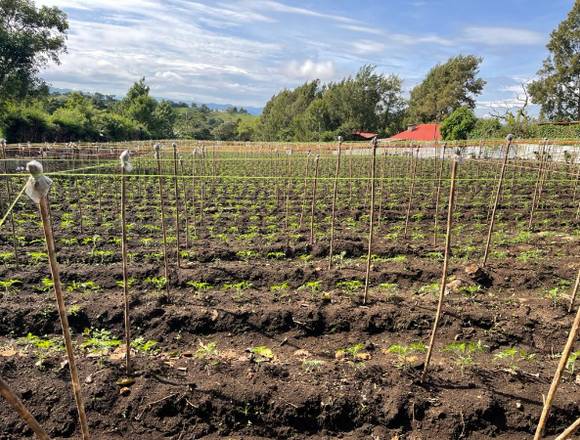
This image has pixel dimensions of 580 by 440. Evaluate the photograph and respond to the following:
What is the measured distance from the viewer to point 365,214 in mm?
Result: 10227

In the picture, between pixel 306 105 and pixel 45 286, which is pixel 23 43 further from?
pixel 306 105

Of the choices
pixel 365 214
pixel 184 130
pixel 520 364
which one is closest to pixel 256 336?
pixel 520 364

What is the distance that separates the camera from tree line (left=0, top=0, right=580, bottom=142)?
25.5m

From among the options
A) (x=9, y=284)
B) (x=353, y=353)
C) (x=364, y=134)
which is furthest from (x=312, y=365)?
(x=364, y=134)

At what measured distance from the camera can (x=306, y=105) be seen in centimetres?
6694

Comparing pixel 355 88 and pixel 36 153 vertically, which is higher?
pixel 355 88

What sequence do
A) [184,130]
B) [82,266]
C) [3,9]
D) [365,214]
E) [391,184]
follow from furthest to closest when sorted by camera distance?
[184,130] < [3,9] < [391,184] < [365,214] < [82,266]

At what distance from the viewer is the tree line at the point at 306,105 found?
25.5m

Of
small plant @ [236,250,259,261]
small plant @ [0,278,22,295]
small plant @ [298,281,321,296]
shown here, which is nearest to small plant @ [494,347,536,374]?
small plant @ [298,281,321,296]

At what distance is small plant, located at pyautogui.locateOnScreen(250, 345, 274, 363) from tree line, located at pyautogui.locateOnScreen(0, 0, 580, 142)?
27.7 m

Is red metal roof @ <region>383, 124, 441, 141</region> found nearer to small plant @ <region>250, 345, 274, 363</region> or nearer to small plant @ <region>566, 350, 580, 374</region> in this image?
small plant @ <region>566, 350, 580, 374</region>

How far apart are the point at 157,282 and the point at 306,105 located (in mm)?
64342

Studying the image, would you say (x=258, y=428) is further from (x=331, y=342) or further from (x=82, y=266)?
(x=82, y=266)

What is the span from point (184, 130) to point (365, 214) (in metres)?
73.3
